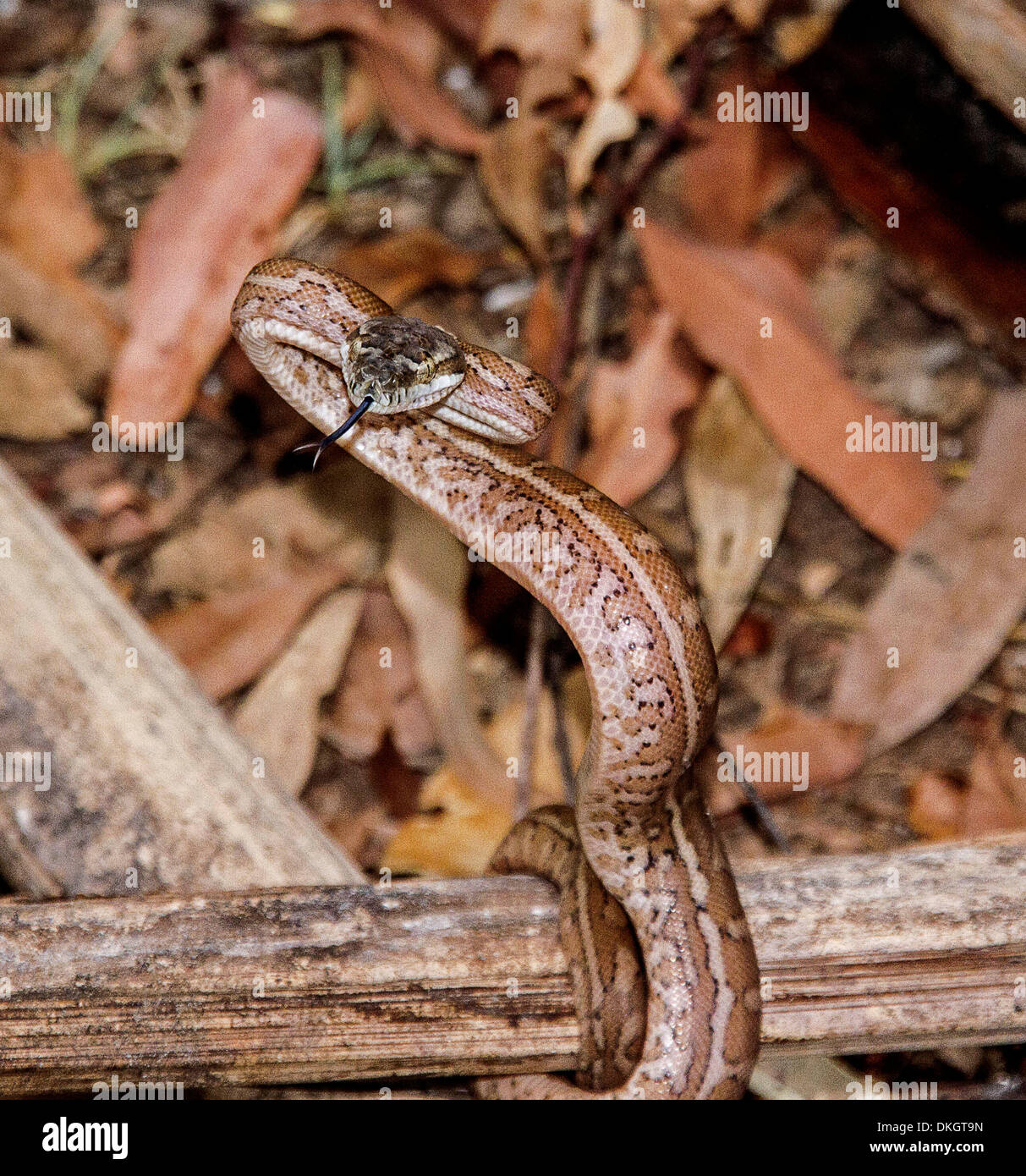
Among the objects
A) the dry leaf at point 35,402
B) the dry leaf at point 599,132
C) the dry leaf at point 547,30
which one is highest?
the dry leaf at point 547,30

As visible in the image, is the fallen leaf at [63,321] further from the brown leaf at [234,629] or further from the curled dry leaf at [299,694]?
the curled dry leaf at [299,694]

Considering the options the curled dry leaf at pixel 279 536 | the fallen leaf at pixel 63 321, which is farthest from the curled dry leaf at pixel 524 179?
the fallen leaf at pixel 63 321

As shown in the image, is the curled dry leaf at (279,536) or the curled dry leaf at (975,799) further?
the curled dry leaf at (279,536)

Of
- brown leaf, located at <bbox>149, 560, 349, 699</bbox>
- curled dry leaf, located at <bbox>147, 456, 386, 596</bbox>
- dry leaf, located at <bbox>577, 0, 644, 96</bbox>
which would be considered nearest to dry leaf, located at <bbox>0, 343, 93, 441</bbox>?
curled dry leaf, located at <bbox>147, 456, 386, 596</bbox>

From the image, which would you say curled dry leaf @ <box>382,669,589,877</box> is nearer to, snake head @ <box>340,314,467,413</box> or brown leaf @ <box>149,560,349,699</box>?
brown leaf @ <box>149,560,349,699</box>

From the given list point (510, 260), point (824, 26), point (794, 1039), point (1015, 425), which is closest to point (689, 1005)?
point (794, 1039)

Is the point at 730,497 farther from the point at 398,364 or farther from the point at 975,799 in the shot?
the point at 398,364
